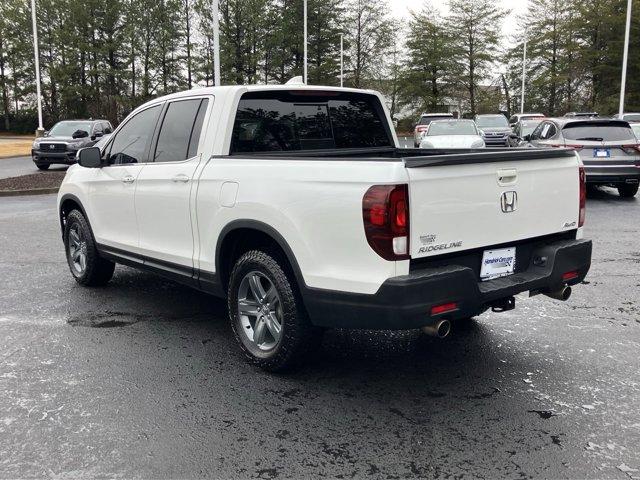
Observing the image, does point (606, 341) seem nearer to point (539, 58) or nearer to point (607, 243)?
point (607, 243)

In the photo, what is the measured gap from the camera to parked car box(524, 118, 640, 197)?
1290cm

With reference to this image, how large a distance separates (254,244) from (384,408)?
1433mm

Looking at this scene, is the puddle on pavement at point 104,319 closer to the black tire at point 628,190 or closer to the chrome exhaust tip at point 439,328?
the chrome exhaust tip at point 439,328

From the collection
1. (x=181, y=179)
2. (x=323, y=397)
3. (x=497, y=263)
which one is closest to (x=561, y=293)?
(x=497, y=263)

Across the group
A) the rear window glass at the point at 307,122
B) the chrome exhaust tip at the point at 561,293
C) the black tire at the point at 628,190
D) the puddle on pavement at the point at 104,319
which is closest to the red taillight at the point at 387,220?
the chrome exhaust tip at the point at 561,293

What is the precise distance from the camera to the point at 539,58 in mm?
56844

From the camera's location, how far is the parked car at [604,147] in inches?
508

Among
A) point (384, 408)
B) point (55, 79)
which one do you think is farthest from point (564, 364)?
point (55, 79)

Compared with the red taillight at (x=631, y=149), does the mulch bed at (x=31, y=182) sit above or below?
below

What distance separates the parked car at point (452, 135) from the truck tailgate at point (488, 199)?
14520 mm

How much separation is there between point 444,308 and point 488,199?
0.75 meters

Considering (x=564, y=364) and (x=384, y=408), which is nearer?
(x=384, y=408)

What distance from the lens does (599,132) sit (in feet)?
43.3

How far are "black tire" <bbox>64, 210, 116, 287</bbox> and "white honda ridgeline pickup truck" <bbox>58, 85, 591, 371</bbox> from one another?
668 millimetres
